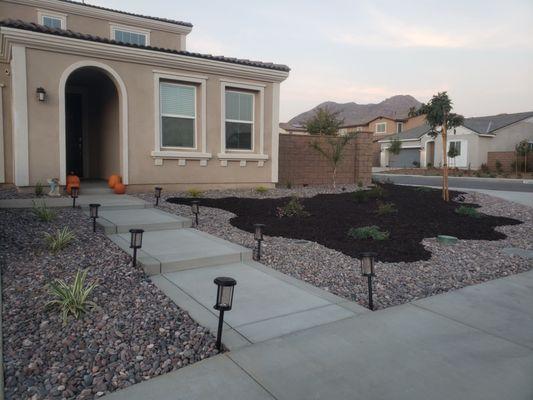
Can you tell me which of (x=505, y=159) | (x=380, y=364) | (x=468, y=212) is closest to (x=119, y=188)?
(x=468, y=212)

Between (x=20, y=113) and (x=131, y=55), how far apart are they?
2968mm

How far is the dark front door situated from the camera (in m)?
12.6

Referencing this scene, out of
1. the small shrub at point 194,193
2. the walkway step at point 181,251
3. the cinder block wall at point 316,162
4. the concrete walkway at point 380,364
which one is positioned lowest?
the concrete walkway at point 380,364

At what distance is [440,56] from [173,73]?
788 cm

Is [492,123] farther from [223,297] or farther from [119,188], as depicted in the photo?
[223,297]

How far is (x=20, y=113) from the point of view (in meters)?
9.10

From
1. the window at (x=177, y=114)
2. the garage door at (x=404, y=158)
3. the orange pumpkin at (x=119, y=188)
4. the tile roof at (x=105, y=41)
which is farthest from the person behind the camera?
the garage door at (x=404, y=158)

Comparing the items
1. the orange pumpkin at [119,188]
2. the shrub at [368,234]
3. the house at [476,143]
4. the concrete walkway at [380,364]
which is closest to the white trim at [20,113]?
the orange pumpkin at [119,188]

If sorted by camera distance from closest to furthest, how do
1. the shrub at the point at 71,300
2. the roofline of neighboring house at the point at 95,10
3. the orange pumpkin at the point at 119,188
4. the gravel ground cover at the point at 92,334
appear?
the gravel ground cover at the point at 92,334 < the shrub at the point at 71,300 < the orange pumpkin at the point at 119,188 < the roofline of neighboring house at the point at 95,10

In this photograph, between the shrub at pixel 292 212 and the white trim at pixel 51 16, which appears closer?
the shrub at pixel 292 212

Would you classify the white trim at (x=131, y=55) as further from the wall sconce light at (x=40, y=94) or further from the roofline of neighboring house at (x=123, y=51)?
the wall sconce light at (x=40, y=94)

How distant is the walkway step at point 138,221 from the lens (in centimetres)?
655

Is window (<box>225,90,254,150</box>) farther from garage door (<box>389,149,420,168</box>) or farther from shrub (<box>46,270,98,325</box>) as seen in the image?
garage door (<box>389,149,420,168</box>)

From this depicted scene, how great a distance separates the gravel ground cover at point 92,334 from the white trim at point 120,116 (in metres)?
5.09
